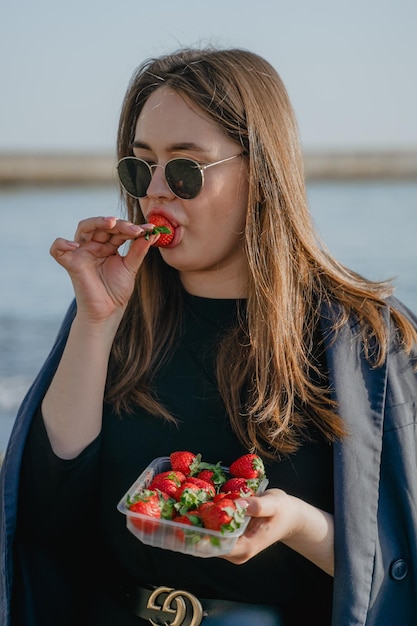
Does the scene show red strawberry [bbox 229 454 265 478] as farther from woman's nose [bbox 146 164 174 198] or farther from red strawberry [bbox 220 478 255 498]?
woman's nose [bbox 146 164 174 198]

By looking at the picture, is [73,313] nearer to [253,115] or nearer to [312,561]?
[253,115]

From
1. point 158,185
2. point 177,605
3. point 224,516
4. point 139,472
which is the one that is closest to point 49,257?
point 158,185

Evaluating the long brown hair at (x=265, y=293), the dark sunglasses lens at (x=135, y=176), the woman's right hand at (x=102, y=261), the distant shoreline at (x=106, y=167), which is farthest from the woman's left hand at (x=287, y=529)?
the distant shoreline at (x=106, y=167)

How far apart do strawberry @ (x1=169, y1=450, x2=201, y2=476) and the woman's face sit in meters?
0.62

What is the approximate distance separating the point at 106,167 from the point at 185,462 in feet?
112

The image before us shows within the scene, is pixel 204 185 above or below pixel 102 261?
above

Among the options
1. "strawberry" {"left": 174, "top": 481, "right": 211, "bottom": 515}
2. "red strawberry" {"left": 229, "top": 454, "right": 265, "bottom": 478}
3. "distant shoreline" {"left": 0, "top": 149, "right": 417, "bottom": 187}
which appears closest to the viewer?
"strawberry" {"left": 174, "top": 481, "right": 211, "bottom": 515}

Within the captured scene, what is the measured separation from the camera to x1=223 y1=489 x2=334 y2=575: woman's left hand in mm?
2193

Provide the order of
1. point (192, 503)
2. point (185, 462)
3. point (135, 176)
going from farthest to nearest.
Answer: point (135, 176), point (185, 462), point (192, 503)

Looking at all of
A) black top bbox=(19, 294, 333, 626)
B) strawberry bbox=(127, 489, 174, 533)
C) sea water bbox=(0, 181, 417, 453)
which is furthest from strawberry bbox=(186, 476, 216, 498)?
sea water bbox=(0, 181, 417, 453)

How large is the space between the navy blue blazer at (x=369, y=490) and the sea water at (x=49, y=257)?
3.42 feet

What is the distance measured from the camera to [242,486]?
7.71 feet

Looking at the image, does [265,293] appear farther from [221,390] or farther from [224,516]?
[224,516]

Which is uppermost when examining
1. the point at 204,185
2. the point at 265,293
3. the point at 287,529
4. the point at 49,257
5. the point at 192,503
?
the point at 204,185
